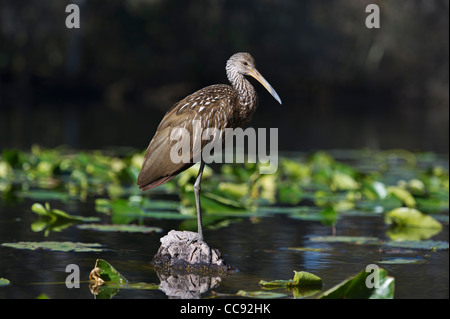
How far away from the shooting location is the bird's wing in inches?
246

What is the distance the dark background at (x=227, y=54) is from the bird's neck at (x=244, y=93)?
23142 millimetres

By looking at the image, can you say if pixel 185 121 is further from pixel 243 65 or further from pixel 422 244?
pixel 422 244

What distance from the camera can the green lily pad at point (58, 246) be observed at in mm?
6480

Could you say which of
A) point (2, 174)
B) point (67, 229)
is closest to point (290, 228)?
point (67, 229)

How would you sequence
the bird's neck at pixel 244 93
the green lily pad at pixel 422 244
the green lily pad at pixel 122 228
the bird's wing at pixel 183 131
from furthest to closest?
1. the green lily pad at pixel 122 228
2. the green lily pad at pixel 422 244
3. the bird's neck at pixel 244 93
4. the bird's wing at pixel 183 131

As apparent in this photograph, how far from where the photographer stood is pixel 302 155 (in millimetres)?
15414

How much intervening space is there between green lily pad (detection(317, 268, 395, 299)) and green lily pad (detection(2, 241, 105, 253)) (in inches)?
95.0

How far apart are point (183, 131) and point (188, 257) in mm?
913

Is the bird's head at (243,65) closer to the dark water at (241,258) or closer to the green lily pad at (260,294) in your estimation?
the dark water at (241,258)

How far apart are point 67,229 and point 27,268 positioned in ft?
5.78

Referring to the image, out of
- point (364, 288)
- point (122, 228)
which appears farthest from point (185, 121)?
point (364, 288)

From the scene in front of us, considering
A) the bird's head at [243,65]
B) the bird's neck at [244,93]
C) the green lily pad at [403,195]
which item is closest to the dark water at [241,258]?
the green lily pad at [403,195]

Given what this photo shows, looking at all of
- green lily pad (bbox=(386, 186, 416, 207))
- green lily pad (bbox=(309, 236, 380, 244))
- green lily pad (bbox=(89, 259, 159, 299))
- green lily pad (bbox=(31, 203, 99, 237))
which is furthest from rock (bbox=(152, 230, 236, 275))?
green lily pad (bbox=(386, 186, 416, 207))
